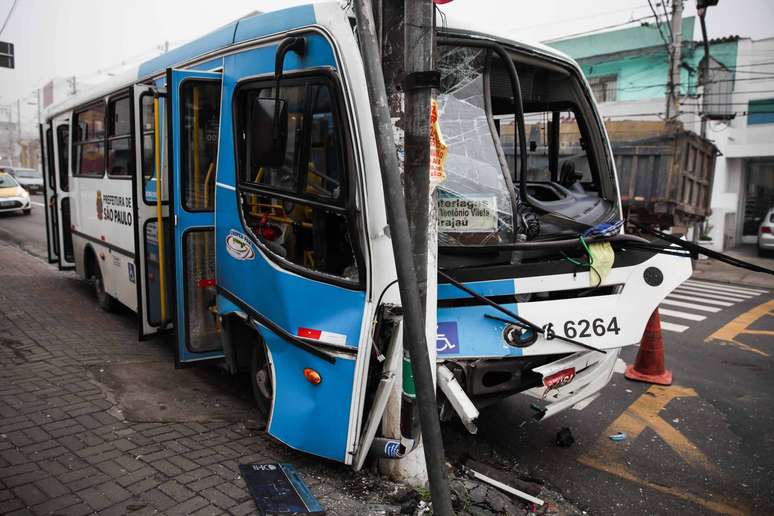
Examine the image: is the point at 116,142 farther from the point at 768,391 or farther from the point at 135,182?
the point at 768,391

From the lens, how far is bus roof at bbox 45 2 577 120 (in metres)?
3.25

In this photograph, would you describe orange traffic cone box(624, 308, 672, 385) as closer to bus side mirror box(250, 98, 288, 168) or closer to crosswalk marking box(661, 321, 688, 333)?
crosswalk marking box(661, 321, 688, 333)

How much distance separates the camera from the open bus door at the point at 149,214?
16.0ft

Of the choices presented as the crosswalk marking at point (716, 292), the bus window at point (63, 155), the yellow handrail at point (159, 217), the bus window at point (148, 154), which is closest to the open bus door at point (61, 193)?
the bus window at point (63, 155)

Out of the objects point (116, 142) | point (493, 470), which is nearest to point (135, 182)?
point (116, 142)

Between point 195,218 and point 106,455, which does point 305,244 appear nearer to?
point 195,218

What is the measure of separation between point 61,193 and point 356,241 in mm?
7180

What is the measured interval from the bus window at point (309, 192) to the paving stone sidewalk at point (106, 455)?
128cm

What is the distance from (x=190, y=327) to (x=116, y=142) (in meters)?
2.71

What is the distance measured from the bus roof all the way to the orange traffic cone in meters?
2.89

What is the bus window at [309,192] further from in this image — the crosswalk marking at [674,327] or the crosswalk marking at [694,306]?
the crosswalk marking at [694,306]

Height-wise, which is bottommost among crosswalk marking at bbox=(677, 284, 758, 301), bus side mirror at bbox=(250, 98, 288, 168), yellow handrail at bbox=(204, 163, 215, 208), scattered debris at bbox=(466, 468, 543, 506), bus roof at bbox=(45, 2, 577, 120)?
crosswalk marking at bbox=(677, 284, 758, 301)

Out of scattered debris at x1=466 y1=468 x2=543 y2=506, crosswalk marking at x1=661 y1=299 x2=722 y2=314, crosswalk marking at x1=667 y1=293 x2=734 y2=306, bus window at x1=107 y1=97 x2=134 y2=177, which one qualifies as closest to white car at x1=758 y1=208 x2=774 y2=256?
crosswalk marking at x1=667 y1=293 x2=734 y2=306

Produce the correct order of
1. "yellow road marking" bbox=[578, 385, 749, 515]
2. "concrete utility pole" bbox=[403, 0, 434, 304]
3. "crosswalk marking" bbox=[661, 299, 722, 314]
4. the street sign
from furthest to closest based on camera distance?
the street sign → "crosswalk marking" bbox=[661, 299, 722, 314] → "yellow road marking" bbox=[578, 385, 749, 515] → "concrete utility pole" bbox=[403, 0, 434, 304]
